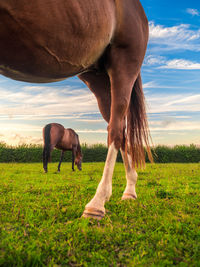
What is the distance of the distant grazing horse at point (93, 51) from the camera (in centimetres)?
162

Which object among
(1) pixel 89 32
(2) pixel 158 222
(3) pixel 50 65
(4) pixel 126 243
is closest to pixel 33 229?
(4) pixel 126 243

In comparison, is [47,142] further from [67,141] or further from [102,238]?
[102,238]

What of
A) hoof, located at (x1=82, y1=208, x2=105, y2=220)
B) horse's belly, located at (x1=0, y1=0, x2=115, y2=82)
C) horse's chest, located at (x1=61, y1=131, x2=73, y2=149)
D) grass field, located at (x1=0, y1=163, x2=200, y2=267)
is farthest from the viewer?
horse's chest, located at (x1=61, y1=131, x2=73, y2=149)

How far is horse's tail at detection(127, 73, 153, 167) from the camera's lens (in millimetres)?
3018

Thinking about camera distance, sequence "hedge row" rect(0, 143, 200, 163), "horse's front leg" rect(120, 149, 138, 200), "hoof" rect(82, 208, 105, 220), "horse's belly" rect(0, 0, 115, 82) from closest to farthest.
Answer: "horse's belly" rect(0, 0, 115, 82) → "hoof" rect(82, 208, 105, 220) → "horse's front leg" rect(120, 149, 138, 200) → "hedge row" rect(0, 143, 200, 163)

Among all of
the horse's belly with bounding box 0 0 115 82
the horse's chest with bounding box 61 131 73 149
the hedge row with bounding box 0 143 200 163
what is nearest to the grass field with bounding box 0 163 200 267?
the horse's belly with bounding box 0 0 115 82

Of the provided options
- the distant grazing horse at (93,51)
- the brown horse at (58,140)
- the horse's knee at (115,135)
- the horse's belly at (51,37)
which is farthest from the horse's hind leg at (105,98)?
the brown horse at (58,140)

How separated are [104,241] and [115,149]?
42.5 inches

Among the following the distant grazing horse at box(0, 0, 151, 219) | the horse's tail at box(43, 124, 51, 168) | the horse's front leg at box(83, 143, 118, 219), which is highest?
the distant grazing horse at box(0, 0, 151, 219)

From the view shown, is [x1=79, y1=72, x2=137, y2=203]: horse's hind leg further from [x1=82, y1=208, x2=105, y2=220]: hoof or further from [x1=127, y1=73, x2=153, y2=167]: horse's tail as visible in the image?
[x1=82, y1=208, x2=105, y2=220]: hoof

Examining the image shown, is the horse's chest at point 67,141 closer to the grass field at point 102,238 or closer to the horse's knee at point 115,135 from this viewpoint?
the grass field at point 102,238

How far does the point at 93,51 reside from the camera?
2.15 metres

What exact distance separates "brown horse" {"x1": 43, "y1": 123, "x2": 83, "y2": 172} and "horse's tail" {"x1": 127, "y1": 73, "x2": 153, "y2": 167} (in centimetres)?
604

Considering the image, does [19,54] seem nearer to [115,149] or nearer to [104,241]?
[115,149]
